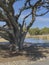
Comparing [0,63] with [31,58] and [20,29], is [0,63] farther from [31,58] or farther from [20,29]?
[20,29]

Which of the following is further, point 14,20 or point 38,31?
point 38,31

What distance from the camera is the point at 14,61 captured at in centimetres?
1529

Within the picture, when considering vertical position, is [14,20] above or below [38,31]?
above

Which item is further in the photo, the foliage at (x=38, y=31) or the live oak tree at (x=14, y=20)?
the foliage at (x=38, y=31)

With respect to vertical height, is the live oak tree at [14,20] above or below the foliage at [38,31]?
above

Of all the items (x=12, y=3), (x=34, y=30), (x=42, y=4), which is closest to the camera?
(x=12, y=3)

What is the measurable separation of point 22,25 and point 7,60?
6.34 metres

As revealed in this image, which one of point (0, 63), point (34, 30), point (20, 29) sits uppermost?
point (0, 63)

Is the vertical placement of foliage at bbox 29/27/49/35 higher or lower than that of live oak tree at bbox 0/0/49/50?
lower

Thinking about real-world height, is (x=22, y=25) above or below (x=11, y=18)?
below

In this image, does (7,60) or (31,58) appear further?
(31,58)

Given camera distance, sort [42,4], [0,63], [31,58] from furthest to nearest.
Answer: [42,4]
[31,58]
[0,63]

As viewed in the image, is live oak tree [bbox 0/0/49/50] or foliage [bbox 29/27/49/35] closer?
live oak tree [bbox 0/0/49/50]

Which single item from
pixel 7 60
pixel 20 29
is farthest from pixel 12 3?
pixel 7 60
